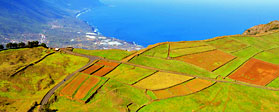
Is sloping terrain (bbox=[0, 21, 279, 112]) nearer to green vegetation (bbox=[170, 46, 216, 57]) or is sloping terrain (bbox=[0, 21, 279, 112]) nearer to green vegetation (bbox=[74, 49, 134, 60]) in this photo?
green vegetation (bbox=[74, 49, 134, 60])

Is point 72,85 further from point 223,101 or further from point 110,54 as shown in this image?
point 223,101

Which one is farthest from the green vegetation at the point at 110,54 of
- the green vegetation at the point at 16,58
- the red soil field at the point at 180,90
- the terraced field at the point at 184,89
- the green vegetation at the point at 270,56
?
the green vegetation at the point at 270,56

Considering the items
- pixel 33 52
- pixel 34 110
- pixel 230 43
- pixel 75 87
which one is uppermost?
pixel 230 43

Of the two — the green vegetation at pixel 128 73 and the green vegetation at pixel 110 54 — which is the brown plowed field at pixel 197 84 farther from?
the green vegetation at pixel 110 54

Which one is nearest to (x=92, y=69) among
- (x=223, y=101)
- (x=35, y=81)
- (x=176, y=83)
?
(x=35, y=81)

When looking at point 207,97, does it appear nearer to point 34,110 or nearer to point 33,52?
point 34,110

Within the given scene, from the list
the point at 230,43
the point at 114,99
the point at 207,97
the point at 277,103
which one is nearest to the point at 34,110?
the point at 114,99
